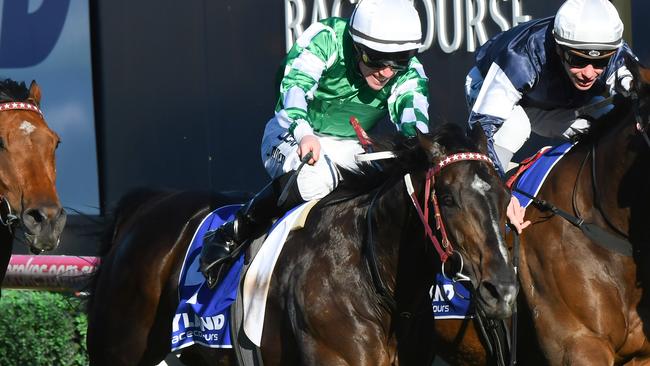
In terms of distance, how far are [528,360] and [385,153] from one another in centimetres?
107

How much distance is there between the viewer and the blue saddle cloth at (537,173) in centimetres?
504

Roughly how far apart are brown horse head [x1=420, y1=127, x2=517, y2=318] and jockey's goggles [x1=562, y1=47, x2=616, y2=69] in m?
0.98

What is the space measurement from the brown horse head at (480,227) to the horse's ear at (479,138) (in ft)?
0.45

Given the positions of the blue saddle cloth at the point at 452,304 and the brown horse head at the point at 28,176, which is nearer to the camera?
the brown horse head at the point at 28,176

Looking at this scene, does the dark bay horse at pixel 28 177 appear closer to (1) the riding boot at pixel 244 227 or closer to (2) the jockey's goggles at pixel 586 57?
(1) the riding boot at pixel 244 227

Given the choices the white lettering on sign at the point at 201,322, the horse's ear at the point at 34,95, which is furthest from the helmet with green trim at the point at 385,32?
the horse's ear at the point at 34,95

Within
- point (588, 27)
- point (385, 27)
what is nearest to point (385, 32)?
point (385, 27)

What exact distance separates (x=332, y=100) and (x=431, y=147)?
1065mm

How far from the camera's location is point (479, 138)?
14.5 feet

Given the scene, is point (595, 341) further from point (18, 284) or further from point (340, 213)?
point (18, 284)

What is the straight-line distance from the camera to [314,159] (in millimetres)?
4699

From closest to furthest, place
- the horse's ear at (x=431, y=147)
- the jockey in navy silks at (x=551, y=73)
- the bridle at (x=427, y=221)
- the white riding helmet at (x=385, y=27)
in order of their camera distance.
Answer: the bridle at (x=427, y=221) < the horse's ear at (x=431, y=147) < the white riding helmet at (x=385, y=27) < the jockey in navy silks at (x=551, y=73)

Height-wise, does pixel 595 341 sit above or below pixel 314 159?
below

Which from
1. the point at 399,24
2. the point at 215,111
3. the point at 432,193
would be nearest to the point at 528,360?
the point at 432,193
